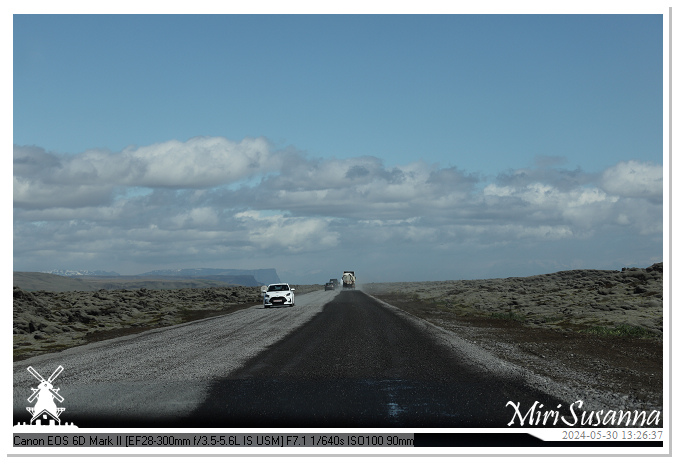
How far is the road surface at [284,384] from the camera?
9.01 m

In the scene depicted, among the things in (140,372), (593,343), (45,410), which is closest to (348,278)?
(593,343)

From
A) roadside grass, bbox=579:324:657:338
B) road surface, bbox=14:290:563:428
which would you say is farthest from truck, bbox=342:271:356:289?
road surface, bbox=14:290:563:428

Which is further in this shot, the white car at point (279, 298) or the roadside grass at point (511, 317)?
the white car at point (279, 298)

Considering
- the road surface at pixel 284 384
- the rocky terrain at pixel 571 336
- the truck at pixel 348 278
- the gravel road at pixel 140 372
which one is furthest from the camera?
the truck at pixel 348 278

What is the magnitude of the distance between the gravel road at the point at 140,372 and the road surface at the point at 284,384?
2 cm

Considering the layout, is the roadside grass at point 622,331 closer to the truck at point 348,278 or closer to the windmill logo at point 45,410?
the windmill logo at point 45,410

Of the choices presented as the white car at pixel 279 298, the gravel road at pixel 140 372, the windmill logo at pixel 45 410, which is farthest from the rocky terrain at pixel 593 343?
the white car at pixel 279 298

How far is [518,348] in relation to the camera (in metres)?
17.8

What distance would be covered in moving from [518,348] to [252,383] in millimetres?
9429

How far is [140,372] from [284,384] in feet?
12.8

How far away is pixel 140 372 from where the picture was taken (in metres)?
13.4

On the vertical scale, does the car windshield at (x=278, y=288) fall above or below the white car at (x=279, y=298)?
above
